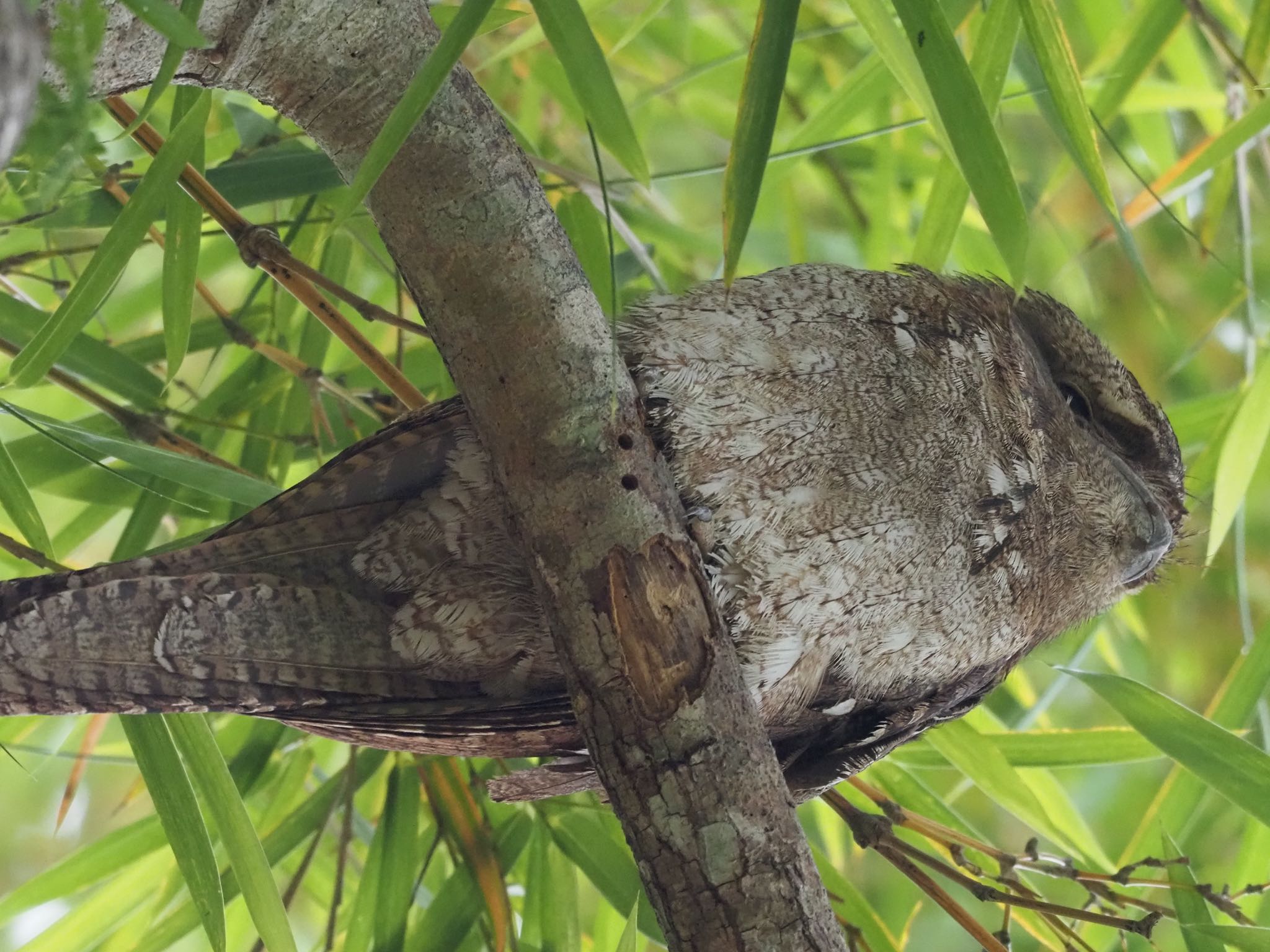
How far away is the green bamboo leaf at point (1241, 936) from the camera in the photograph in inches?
52.6

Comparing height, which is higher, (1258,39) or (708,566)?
(1258,39)

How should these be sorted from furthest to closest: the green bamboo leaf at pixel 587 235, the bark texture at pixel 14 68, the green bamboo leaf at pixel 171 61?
the green bamboo leaf at pixel 587 235 < the green bamboo leaf at pixel 171 61 < the bark texture at pixel 14 68

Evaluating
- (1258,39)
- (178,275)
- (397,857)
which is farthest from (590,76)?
(1258,39)

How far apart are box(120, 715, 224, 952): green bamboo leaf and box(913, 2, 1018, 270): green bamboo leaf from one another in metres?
1.27

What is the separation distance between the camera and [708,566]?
1.21 meters

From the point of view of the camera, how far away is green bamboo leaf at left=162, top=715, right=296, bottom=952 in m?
1.40

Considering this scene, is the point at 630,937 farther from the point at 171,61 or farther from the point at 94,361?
the point at 94,361

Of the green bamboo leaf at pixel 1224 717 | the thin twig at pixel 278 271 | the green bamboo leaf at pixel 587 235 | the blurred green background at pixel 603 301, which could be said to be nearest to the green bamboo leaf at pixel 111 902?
the blurred green background at pixel 603 301

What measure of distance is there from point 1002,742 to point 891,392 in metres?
0.76

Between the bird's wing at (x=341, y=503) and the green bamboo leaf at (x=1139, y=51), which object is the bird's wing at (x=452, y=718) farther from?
the green bamboo leaf at (x=1139, y=51)

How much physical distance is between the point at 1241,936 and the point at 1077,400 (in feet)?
2.57

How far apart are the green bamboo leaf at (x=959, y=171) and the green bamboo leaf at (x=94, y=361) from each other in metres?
1.16

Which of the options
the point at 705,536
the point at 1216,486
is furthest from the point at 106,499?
the point at 1216,486

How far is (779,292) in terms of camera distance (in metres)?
1.35
